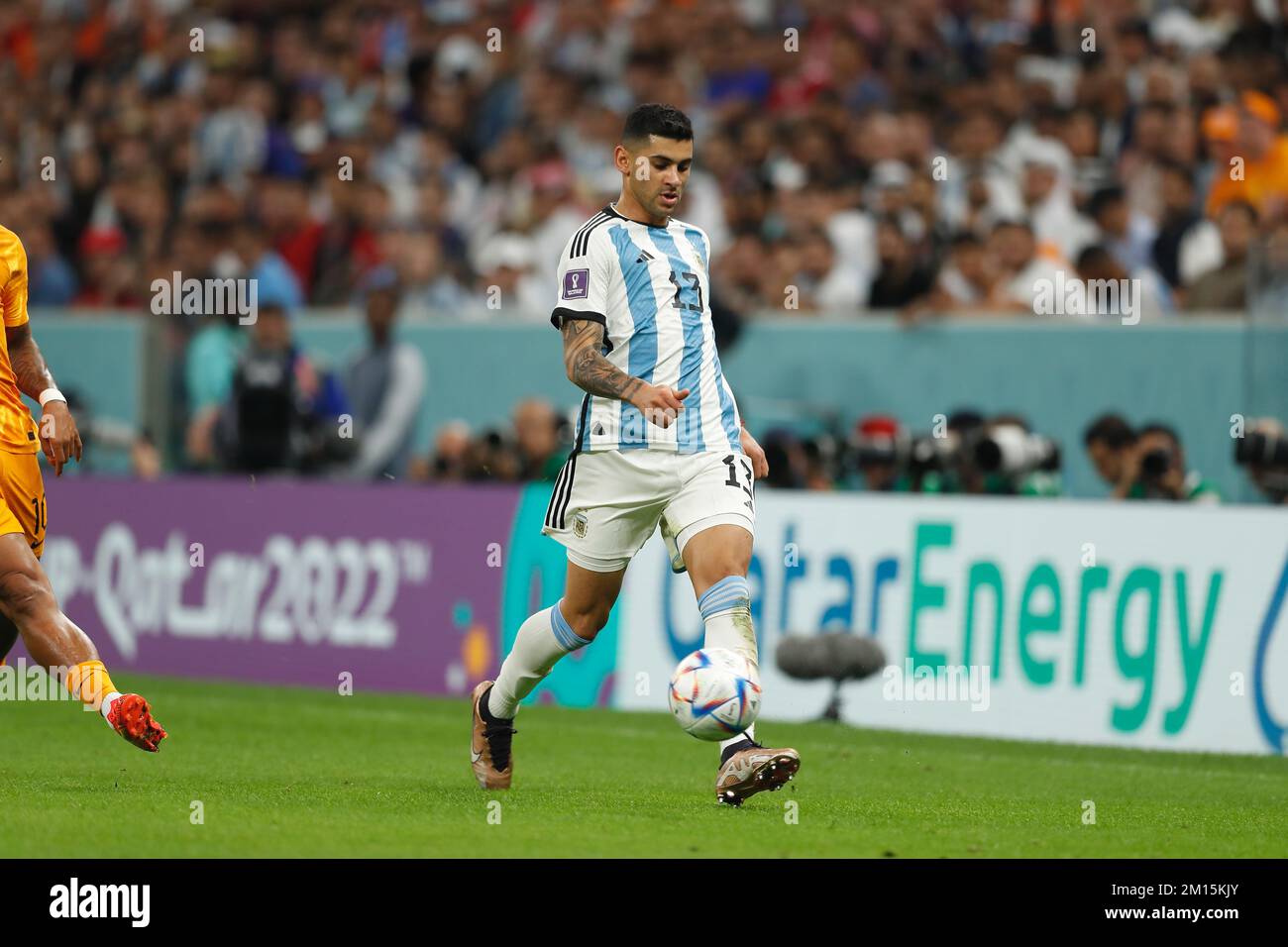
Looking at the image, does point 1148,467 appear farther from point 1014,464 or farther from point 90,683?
point 90,683

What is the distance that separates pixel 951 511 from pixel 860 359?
2.74m

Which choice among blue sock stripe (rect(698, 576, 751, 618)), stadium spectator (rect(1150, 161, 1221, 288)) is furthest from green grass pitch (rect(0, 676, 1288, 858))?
stadium spectator (rect(1150, 161, 1221, 288))

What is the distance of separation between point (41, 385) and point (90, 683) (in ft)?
4.20

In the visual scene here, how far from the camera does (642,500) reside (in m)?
9.00

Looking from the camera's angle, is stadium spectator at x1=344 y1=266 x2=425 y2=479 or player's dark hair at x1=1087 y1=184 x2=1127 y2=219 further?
stadium spectator at x1=344 y1=266 x2=425 y2=479

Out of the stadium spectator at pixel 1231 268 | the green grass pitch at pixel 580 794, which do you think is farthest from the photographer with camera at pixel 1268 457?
the green grass pitch at pixel 580 794

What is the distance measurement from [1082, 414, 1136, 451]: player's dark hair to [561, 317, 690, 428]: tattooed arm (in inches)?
233

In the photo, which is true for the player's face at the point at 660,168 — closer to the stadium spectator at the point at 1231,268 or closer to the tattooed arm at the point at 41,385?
the tattooed arm at the point at 41,385

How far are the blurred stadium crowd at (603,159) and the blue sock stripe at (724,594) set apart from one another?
6.01 meters

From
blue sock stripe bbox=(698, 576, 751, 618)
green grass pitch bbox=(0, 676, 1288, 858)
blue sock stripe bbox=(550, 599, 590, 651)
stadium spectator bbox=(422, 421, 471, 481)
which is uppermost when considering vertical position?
stadium spectator bbox=(422, 421, 471, 481)

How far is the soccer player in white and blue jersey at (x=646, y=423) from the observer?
350 inches

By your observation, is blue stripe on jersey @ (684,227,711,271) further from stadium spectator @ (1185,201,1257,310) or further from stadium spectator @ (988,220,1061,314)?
stadium spectator @ (988,220,1061,314)

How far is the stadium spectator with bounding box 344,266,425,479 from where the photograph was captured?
1788cm
